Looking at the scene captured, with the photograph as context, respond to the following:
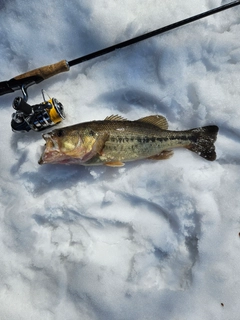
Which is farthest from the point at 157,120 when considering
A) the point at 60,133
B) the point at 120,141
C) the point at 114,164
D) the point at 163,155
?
the point at 60,133

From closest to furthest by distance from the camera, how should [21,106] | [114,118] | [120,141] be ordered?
[21,106] → [120,141] → [114,118]

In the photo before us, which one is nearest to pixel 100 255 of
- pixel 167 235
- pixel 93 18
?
pixel 167 235

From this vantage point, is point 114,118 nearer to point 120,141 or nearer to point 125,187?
point 120,141

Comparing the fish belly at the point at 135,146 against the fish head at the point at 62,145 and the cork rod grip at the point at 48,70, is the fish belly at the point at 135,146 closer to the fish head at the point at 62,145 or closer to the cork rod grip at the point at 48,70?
the fish head at the point at 62,145

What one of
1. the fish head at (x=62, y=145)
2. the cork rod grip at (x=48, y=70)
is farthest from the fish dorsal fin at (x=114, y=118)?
the cork rod grip at (x=48, y=70)

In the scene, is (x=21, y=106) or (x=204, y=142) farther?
(x=204, y=142)

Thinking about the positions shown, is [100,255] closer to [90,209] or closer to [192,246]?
[90,209]

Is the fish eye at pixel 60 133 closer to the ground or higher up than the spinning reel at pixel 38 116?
closer to the ground
